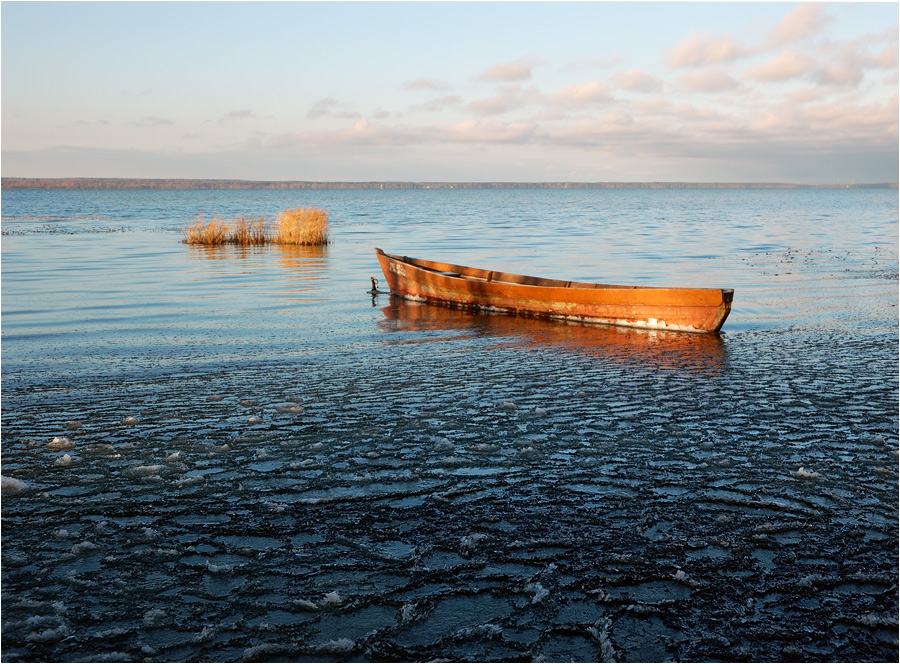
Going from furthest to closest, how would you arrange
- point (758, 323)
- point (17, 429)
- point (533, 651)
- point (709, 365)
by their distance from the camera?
point (758, 323)
point (709, 365)
point (17, 429)
point (533, 651)

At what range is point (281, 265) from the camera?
2812 cm

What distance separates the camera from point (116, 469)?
23.9 ft

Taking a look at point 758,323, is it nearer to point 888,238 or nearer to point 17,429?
point 17,429

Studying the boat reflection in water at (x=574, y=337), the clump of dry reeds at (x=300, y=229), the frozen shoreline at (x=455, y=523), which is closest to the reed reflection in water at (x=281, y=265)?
the clump of dry reeds at (x=300, y=229)

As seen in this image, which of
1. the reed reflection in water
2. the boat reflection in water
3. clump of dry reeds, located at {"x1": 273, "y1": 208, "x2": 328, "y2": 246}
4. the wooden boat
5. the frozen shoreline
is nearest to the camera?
the frozen shoreline

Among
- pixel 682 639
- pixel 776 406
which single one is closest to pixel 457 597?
pixel 682 639

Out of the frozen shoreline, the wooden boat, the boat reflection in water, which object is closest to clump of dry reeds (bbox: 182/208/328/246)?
the wooden boat

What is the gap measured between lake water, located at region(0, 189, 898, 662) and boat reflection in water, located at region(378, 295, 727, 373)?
0.32 ft

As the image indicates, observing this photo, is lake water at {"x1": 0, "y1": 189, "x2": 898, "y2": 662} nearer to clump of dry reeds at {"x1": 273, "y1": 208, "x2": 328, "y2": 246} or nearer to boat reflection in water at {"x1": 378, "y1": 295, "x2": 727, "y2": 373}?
boat reflection in water at {"x1": 378, "y1": 295, "x2": 727, "y2": 373}

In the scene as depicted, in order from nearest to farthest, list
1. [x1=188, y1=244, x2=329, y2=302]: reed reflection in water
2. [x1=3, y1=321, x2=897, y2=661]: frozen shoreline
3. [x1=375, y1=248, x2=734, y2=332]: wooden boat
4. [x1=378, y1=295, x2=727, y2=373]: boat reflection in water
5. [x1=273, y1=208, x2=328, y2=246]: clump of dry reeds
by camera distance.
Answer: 1. [x1=3, y1=321, x2=897, y2=661]: frozen shoreline
2. [x1=378, y1=295, x2=727, y2=373]: boat reflection in water
3. [x1=375, y1=248, x2=734, y2=332]: wooden boat
4. [x1=188, y1=244, x2=329, y2=302]: reed reflection in water
5. [x1=273, y1=208, x2=328, y2=246]: clump of dry reeds

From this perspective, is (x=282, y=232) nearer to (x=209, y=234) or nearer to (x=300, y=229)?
(x=300, y=229)

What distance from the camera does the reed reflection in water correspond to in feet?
71.1

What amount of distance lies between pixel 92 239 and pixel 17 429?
1336 inches

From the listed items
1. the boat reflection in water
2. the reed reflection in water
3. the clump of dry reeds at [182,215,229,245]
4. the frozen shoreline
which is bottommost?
the frozen shoreline
